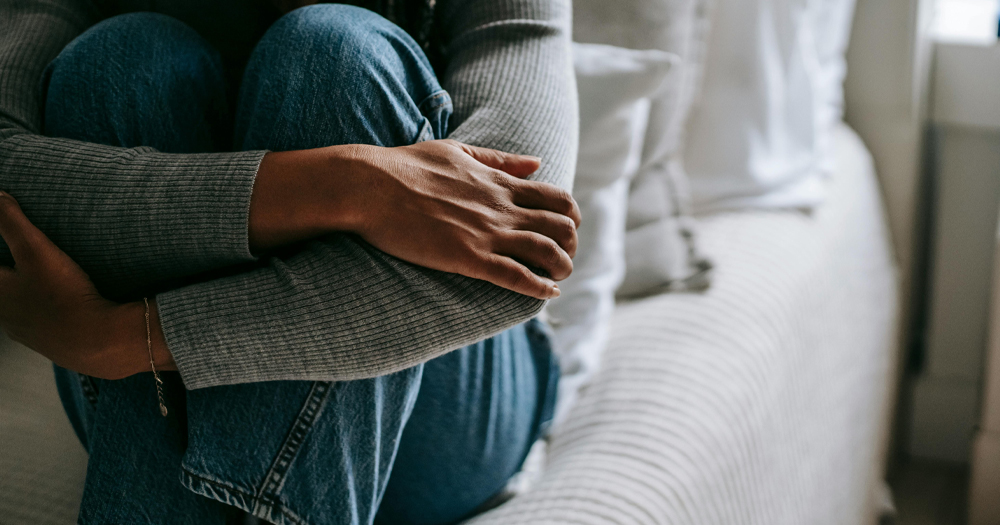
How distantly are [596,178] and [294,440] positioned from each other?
462mm

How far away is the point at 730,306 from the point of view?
904 mm

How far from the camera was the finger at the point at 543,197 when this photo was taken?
54 centimetres

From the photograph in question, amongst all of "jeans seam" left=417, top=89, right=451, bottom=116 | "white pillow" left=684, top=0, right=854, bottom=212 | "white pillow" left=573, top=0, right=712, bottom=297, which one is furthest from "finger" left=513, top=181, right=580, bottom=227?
"white pillow" left=684, top=0, right=854, bottom=212

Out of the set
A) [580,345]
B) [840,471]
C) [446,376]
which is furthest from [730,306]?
[446,376]

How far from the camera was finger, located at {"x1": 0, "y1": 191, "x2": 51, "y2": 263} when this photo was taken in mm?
490

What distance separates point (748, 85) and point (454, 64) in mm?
575

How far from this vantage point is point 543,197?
1.80 feet

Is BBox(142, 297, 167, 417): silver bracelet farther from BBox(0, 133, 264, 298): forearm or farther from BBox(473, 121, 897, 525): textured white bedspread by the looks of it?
BBox(473, 121, 897, 525): textured white bedspread

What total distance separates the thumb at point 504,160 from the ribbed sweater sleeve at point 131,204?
15 cm

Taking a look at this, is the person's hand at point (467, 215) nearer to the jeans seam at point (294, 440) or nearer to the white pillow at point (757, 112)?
the jeans seam at point (294, 440)

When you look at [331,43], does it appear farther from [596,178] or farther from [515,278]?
[596,178]

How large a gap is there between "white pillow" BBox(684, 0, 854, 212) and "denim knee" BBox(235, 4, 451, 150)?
635mm

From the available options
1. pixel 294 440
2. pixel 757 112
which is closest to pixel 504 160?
pixel 294 440

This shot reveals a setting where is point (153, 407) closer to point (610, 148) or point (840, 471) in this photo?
point (610, 148)
